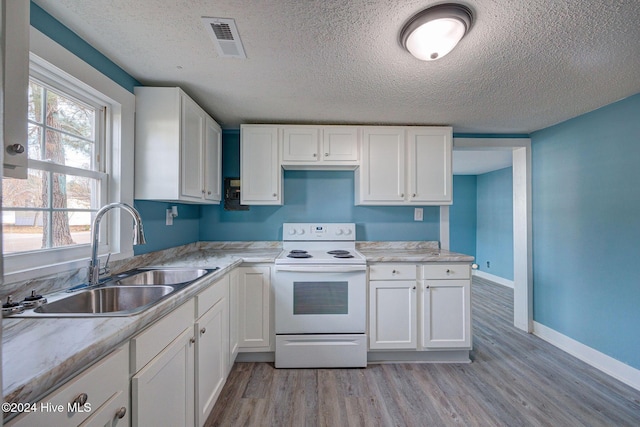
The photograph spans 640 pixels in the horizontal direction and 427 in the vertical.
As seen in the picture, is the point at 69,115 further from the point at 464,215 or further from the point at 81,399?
the point at 464,215

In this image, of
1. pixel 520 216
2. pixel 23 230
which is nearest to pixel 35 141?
pixel 23 230

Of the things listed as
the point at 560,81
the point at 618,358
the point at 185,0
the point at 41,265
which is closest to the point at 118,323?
the point at 41,265

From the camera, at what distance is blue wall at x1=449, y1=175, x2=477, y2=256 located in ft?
18.4

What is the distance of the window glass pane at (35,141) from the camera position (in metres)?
1.20

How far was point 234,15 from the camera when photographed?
126 centimetres

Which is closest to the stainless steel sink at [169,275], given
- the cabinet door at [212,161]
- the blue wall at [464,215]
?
the cabinet door at [212,161]

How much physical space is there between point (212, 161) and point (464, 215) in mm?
5240

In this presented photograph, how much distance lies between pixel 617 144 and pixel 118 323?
3.47 m

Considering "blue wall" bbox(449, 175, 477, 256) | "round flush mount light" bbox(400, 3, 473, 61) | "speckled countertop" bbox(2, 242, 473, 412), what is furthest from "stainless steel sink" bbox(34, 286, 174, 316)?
"blue wall" bbox(449, 175, 477, 256)

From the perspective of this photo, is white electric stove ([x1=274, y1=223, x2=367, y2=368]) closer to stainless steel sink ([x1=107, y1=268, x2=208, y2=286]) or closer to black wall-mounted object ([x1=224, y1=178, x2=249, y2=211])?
stainless steel sink ([x1=107, y1=268, x2=208, y2=286])

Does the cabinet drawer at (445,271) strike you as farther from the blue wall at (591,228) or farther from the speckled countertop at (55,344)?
the speckled countertop at (55,344)

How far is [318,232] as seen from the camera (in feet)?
9.16

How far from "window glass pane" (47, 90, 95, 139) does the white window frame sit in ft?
0.24

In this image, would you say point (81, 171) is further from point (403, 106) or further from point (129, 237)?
point (403, 106)
